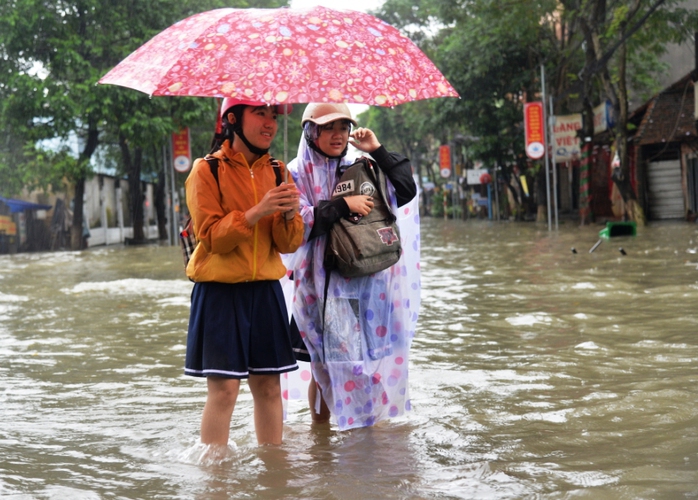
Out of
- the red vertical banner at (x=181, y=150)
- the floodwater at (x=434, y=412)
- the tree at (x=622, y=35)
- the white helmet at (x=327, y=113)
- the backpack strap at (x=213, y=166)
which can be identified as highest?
the tree at (x=622, y=35)

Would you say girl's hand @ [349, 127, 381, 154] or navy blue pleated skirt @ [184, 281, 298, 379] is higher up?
girl's hand @ [349, 127, 381, 154]

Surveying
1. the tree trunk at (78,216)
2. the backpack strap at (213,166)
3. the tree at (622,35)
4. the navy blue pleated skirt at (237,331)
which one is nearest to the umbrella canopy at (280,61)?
the backpack strap at (213,166)

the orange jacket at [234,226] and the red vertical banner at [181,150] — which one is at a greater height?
the red vertical banner at [181,150]

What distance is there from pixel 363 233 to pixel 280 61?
1.01 m

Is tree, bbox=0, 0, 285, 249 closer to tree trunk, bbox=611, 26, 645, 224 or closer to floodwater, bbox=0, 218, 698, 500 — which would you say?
tree trunk, bbox=611, 26, 645, 224

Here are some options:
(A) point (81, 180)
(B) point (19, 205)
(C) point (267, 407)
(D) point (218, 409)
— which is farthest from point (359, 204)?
(B) point (19, 205)

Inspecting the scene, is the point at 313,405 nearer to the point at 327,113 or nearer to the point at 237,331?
the point at 237,331

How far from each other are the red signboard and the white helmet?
2458cm

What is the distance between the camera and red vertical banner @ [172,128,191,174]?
29141mm

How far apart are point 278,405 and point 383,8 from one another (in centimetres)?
4385

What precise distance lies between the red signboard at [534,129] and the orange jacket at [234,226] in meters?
25.0

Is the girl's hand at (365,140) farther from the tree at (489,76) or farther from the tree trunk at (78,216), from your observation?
the tree trunk at (78,216)

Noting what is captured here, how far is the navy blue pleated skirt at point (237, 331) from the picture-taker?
12.1ft

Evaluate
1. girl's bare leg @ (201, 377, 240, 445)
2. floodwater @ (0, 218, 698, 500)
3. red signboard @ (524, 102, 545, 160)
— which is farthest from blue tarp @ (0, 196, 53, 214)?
girl's bare leg @ (201, 377, 240, 445)
